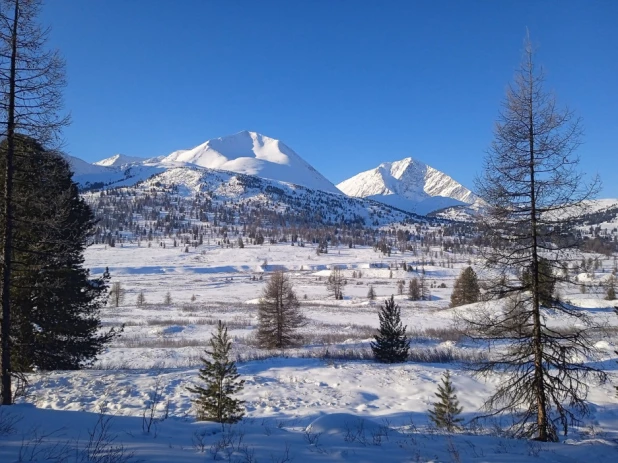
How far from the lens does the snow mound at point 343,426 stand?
22.0ft

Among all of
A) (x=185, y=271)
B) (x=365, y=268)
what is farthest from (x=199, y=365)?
(x=365, y=268)

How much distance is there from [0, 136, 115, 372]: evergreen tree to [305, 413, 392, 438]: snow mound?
7.37m

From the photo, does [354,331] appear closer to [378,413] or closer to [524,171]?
[378,413]

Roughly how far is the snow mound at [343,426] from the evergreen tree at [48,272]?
7.37 meters

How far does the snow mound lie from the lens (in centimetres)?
670

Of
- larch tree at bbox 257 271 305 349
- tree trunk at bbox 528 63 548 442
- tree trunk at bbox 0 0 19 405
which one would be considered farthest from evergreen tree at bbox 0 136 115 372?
larch tree at bbox 257 271 305 349

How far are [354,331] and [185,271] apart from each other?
10060cm

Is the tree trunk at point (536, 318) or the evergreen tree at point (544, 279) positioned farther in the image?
the evergreen tree at point (544, 279)

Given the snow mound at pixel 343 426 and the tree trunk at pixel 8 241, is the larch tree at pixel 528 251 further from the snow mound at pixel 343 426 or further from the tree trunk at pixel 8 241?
the tree trunk at pixel 8 241

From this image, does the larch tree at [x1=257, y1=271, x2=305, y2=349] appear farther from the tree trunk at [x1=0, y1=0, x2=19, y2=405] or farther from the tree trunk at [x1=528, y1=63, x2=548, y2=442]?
the tree trunk at [x1=528, y1=63, x2=548, y2=442]

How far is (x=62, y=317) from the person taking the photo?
13070mm

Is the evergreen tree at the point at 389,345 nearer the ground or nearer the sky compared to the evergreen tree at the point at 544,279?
nearer the ground

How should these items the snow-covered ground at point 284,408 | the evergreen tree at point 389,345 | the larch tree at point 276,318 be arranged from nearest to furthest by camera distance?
the snow-covered ground at point 284,408 < the evergreen tree at point 389,345 < the larch tree at point 276,318

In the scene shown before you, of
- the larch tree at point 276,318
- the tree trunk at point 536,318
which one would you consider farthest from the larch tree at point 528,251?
the larch tree at point 276,318
